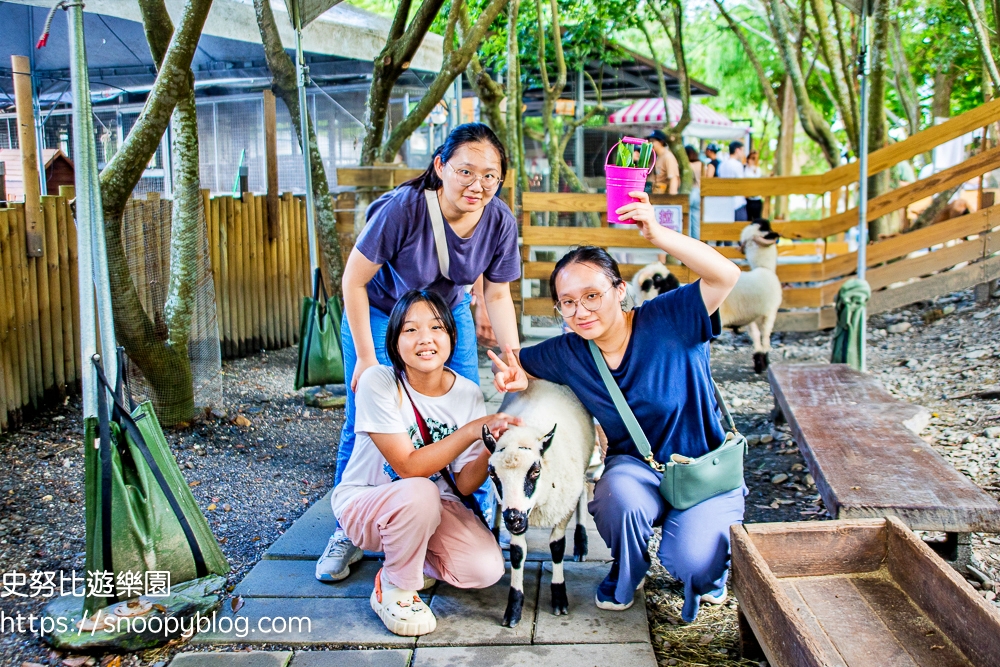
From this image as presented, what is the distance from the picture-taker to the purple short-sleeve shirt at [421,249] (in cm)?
338

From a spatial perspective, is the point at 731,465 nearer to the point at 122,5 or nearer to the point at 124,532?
the point at 124,532

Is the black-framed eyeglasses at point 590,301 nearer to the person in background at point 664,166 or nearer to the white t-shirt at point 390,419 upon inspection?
the white t-shirt at point 390,419

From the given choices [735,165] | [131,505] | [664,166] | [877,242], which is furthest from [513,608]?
[735,165]

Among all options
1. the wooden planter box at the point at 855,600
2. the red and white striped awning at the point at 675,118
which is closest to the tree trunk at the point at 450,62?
the wooden planter box at the point at 855,600

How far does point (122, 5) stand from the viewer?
28.5 feet

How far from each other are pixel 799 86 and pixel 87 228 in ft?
33.2

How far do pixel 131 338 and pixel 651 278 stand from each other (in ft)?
13.9

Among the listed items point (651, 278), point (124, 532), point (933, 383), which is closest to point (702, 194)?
point (651, 278)

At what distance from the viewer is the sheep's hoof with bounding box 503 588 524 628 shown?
3.04 m

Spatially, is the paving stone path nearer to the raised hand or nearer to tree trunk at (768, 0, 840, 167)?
the raised hand

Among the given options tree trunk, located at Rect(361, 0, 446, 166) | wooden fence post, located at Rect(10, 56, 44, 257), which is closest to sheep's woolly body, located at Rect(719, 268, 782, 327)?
tree trunk, located at Rect(361, 0, 446, 166)

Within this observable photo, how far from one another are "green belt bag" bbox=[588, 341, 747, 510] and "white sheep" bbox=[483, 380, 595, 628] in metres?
0.22

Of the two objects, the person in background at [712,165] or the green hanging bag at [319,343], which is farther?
the person in background at [712,165]

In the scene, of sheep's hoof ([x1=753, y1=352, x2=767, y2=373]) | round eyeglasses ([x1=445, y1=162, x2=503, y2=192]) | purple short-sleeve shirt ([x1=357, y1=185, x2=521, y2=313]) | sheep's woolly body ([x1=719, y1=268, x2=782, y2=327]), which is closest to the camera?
round eyeglasses ([x1=445, y1=162, x2=503, y2=192])
